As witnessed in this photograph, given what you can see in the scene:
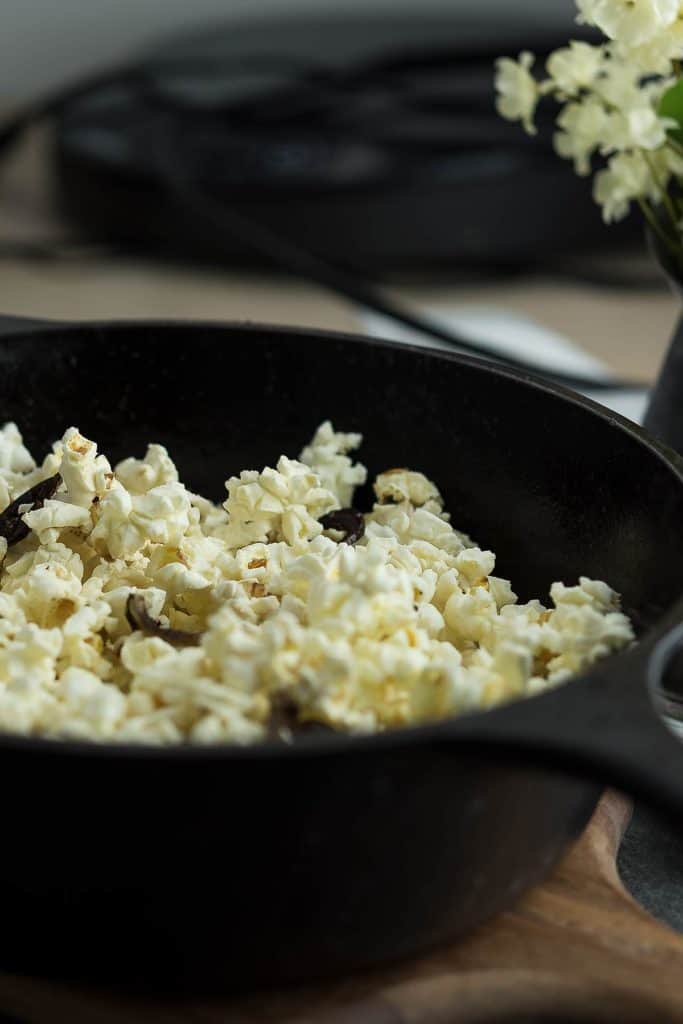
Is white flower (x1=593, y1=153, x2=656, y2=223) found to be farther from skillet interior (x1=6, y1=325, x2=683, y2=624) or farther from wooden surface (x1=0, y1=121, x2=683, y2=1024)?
wooden surface (x1=0, y1=121, x2=683, y2=1024)

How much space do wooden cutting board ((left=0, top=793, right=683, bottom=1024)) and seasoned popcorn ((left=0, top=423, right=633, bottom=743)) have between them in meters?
0.09

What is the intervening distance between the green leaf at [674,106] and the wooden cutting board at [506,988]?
0.46m

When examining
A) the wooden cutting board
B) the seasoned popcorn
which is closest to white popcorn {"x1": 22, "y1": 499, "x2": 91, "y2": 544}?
the seasoned popcorn

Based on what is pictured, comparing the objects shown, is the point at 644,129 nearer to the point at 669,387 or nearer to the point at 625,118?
the point at 625,118

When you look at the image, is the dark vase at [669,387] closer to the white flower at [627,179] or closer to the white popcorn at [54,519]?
the white flower at [627,179]

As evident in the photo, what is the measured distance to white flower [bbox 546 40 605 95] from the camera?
2.78 feet

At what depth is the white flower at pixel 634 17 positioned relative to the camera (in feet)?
2.39

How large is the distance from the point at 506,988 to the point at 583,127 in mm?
545

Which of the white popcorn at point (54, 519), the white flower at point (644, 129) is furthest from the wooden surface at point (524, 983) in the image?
the white flower at point (644, 129)

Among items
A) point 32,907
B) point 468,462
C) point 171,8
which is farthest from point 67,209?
point 32,907

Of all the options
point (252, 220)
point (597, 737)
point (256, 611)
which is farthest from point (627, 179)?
point (252, 220)

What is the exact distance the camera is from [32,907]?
475 mm

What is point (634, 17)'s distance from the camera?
28.8 inches

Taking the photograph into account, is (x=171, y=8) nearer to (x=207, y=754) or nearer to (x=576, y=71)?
(x=576, y=71)
